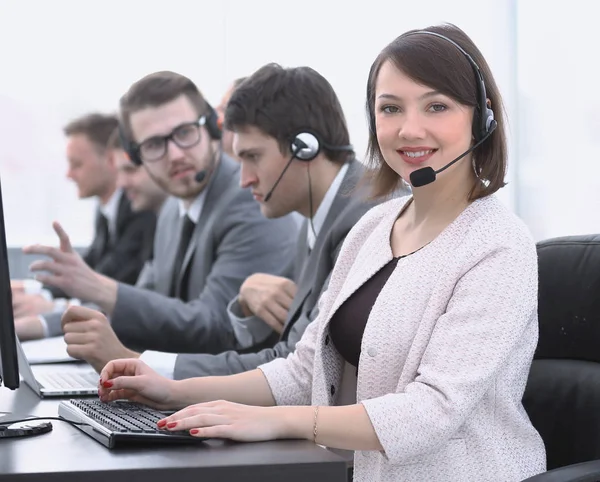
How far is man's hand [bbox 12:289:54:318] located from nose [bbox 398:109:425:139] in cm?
203

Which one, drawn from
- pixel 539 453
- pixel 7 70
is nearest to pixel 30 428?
pixel 539 453

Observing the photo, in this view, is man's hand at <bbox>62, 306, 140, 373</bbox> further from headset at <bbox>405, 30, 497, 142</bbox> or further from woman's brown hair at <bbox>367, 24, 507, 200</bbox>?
headset at <bbox>405, 30, 497, 142</bbox>

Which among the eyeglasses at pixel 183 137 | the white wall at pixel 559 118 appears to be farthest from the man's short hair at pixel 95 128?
the white wall at pixel 559 118

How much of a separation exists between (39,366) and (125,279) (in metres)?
2.08

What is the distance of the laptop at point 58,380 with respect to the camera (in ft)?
5.24

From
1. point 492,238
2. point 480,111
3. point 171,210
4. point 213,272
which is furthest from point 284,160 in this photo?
point 171,210

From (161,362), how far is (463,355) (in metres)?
0.72

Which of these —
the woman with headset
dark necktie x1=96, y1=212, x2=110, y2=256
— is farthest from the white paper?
dark necktie x1=96, y1=212, x2=110, y2=256

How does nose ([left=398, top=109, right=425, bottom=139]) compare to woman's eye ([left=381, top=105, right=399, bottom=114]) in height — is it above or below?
below

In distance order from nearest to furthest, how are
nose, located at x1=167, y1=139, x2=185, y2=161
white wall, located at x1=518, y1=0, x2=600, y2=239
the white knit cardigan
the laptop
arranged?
the white knit cardigan
the laptop
white wall, located at x1=518, y1=0, x2=600, y2=239
nose, located at x1=167, y1=139, x2=185, y2=161

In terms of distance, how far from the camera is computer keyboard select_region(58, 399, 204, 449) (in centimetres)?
103

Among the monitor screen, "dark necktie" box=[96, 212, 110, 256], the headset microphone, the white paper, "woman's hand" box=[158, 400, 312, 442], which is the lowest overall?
"dark necktie" box=[96, 212, 110, 256]

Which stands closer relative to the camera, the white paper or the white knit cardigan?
the white knit cardigan

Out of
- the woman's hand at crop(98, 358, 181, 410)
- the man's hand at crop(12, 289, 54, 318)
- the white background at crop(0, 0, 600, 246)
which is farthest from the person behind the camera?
the man's hand at crop(12, 289, 54, 318)
